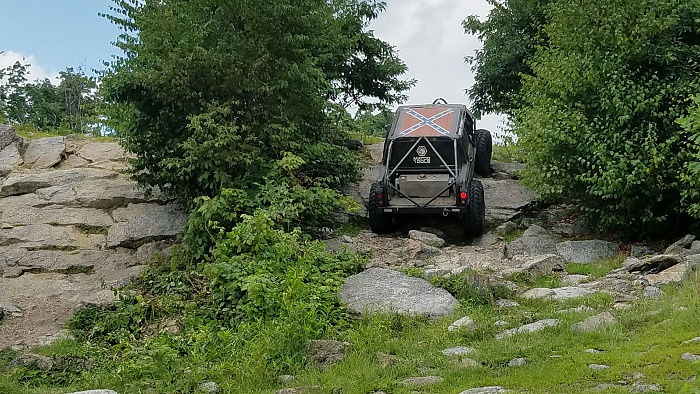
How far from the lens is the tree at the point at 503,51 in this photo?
16375mm

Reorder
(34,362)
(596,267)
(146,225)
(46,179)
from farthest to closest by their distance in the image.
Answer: (46,179) < (146,225) < (596,267) < (34,362)

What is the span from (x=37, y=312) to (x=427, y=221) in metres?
6.38

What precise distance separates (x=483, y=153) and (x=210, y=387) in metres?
10.3

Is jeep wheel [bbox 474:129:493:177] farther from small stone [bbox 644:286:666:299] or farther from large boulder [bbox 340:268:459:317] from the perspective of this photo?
small stone [bbox 644:286:666:299]

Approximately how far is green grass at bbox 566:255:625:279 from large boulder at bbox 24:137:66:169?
10.7m

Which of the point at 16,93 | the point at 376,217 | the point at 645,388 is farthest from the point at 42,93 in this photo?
the point at 645,388

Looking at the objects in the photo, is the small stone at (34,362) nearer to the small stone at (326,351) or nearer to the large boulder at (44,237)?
the small stone at (326,351)

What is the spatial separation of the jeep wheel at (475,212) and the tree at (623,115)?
3.08 feet

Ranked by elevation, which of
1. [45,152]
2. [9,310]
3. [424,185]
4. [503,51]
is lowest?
[9,310]

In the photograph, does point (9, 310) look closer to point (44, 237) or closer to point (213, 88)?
point (44, 237)

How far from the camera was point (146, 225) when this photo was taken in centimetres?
1080

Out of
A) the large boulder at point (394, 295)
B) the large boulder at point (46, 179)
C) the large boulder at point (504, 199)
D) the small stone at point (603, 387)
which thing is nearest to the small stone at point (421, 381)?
the small stone at point (603, 387)

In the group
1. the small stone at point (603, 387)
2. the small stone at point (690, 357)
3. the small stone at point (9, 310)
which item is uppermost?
the small stone at point (690, 357)

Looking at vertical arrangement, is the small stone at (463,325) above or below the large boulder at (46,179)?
below
